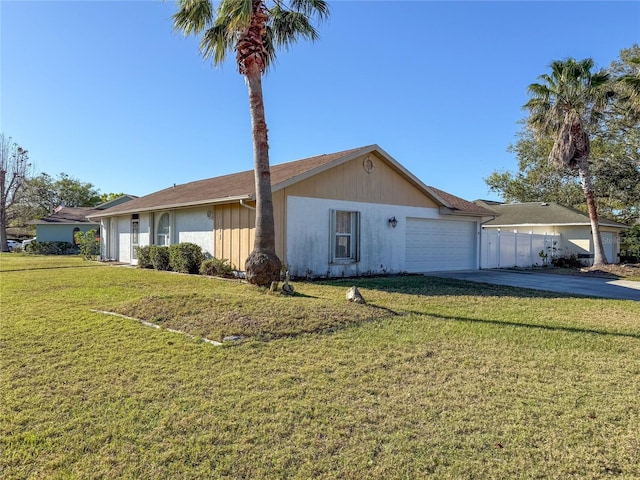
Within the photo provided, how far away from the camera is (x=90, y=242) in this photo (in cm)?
2297

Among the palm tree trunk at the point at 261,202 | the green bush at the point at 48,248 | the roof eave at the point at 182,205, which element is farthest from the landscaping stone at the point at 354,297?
the green bush at the point at 48,248

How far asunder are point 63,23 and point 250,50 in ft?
16.3

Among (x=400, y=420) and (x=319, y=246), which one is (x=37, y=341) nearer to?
(x=400, y=420)

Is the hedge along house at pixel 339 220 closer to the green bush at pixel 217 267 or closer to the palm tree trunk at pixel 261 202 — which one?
Answer: the green bush at pixel 217 267

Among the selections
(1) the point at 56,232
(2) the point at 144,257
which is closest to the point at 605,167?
(2) the point at 144,257

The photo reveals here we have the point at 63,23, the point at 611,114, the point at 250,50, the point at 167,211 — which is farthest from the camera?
the point at 611,114

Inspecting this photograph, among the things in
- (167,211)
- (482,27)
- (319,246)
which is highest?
(482,27)

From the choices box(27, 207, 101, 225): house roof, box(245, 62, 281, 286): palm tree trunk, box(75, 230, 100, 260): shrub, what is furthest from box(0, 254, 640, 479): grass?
box(27, 207, 101, 225): house roof

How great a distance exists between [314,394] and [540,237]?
21.6 meters

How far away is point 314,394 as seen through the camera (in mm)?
3895

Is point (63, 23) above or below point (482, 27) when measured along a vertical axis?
below

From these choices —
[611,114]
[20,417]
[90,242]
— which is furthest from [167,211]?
[611,114]

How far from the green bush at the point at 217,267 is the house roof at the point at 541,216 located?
52.0ft

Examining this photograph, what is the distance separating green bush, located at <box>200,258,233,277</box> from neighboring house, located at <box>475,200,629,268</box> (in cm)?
1165
